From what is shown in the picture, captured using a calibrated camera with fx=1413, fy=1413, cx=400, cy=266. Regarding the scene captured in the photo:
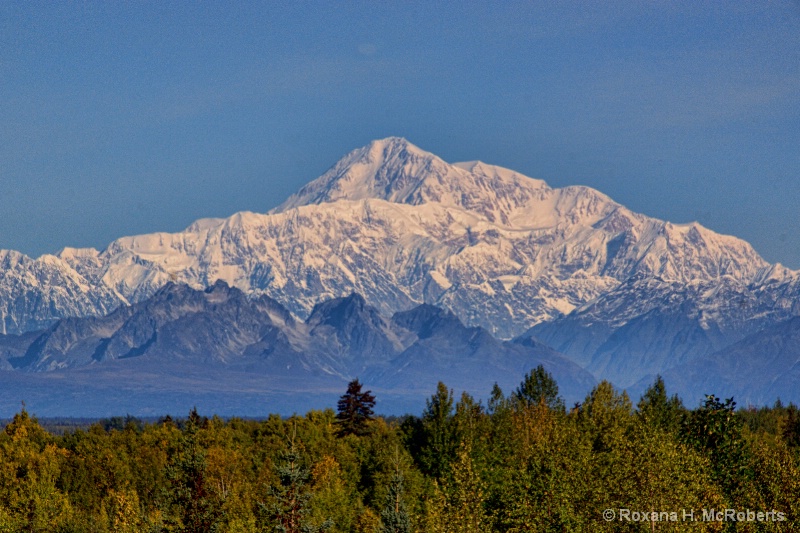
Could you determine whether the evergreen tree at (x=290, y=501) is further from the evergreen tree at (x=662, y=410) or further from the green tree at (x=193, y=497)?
the evergreen tree at (x=662, y=410)

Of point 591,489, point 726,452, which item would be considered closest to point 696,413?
point 726,452

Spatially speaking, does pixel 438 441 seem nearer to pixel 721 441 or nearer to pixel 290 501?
pixel 721 441

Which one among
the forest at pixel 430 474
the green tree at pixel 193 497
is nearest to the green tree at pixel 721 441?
the forest at pixel 430 474

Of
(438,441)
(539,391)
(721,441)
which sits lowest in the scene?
(721,441)

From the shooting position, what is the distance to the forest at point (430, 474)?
3403 inches

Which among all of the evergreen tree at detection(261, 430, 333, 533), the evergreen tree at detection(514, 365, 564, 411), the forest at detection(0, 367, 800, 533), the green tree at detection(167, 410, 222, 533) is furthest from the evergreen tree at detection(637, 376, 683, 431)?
the green tree at detection(167, 410, 222, 533)

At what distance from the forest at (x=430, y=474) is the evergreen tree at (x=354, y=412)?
27cm

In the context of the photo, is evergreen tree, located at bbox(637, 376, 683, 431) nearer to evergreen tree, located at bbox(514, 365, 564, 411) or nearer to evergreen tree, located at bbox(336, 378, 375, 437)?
evergreen tree, located at bbox(514, 365, 564, 411)

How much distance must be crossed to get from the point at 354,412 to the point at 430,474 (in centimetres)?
3537

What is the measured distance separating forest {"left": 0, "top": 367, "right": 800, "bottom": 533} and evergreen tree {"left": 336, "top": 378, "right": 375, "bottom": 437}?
0.27 meters

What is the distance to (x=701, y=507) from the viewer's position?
8531cm

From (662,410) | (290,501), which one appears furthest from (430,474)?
(290,501)

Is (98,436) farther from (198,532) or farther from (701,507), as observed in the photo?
(701,507)

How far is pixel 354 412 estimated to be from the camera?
171 metres
